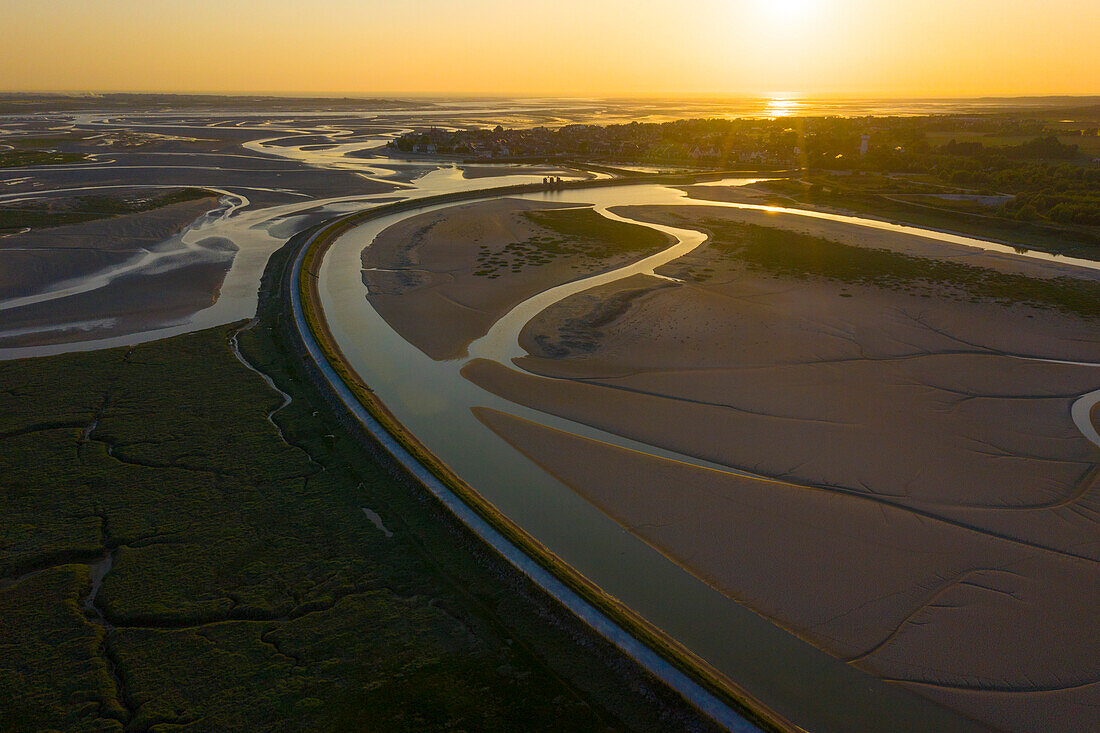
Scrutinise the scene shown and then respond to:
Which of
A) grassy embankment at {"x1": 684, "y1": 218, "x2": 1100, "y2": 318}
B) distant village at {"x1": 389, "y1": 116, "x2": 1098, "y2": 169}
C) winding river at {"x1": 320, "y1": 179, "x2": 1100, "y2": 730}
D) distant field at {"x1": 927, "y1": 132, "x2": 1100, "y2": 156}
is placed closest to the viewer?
winding river at {"x1": 320, "y1": 179, "x2": 1100, "y2": 730}

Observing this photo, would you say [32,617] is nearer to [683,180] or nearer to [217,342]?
[217,342]

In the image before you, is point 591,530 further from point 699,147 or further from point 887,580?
point 699,147

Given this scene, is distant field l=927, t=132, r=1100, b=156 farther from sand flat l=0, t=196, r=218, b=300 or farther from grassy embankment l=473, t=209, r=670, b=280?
sand flat l=0, t=196, r=218, b=300

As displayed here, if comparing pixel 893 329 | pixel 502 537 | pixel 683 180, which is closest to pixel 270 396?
pixel 502 537

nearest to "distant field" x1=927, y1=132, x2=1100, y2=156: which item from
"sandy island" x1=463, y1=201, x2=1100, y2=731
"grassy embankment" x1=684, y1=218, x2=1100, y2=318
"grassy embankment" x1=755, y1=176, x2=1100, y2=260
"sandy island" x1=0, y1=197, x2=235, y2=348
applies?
"grassy embankment" x1=755, y1=176, x2=1100, y2=260

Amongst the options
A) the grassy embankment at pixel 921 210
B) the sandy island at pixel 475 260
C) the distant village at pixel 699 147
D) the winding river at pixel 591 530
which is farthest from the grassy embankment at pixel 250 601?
the distant village at pixel 699 147

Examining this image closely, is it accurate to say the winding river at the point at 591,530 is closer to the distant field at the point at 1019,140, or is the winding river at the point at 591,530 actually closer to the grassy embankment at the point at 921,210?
the grassy embankment at the point at 921,210
